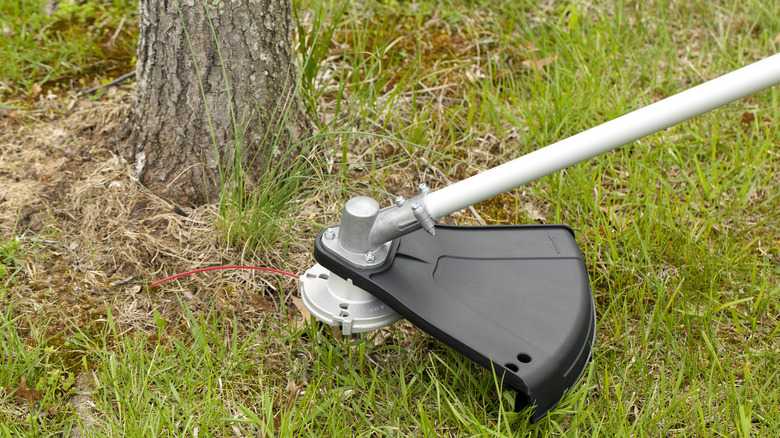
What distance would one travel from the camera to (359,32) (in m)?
2.66

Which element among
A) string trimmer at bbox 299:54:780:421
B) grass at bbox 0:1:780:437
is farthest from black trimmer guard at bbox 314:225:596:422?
grass at bbox 0:1:780:437

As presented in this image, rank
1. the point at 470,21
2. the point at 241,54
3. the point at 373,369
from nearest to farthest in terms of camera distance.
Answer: the point at 373,369 → the point at 241,54 → the point at 470,21

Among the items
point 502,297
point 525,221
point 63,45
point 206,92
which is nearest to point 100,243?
point 206,92

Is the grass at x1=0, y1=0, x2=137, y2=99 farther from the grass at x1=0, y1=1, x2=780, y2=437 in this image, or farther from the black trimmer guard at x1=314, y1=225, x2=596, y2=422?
the black trimmer guard at x1=314, y1=225, x2=596, y2=422

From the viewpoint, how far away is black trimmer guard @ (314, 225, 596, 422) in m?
1.52

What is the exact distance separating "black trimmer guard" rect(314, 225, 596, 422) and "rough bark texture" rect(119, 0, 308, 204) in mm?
559

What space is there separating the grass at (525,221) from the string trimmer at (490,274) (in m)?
0.14

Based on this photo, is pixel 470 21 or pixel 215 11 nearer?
pixel 215 11

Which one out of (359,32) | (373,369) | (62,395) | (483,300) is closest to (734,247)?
(483,300)

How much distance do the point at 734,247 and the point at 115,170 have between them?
206cm

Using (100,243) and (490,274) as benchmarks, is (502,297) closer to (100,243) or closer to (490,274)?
(490,274)

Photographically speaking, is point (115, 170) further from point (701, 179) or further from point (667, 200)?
point (701, 179)

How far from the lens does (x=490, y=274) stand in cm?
171

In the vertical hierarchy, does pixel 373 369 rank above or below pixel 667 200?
below
